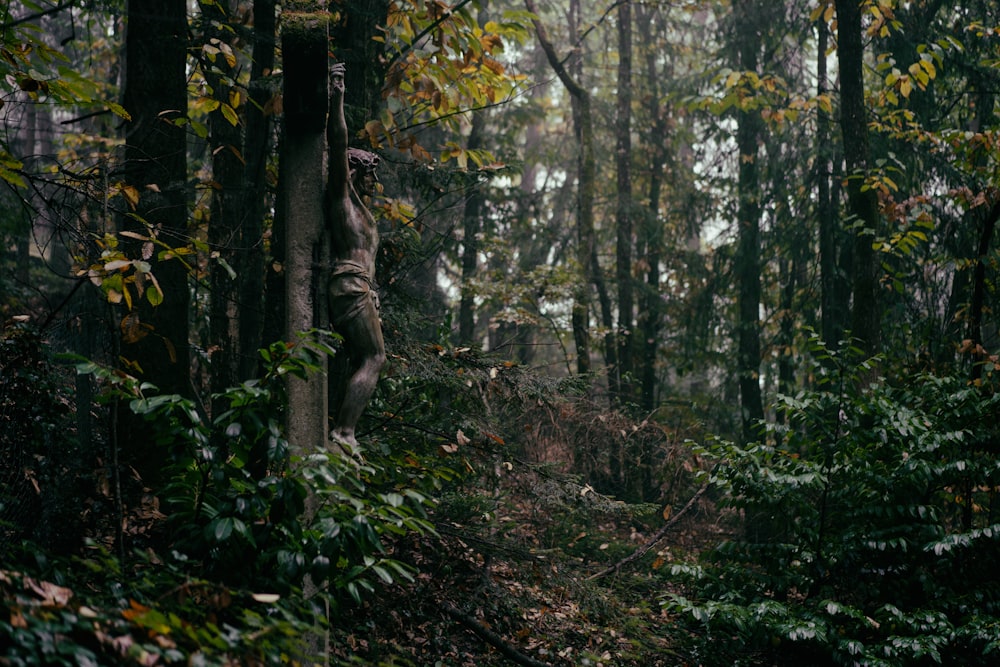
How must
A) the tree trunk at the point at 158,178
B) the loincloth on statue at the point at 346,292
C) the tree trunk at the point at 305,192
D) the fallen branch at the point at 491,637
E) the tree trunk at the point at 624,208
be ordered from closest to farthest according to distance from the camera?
the tree trunk at the point at 305,192
the loincloth on statue at the point at 346,292
the tree trunk at the point at 158,178
the fallen branch at the point at 491,637
the tree trunk at the point at 624,208

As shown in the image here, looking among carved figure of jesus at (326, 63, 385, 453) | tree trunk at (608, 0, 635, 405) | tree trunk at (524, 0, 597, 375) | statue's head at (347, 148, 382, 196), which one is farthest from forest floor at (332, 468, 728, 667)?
tree trunk at (608, 0, 635, 405)

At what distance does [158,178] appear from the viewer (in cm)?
613

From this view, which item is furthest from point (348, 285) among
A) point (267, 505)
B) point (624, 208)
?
point (624, 208)

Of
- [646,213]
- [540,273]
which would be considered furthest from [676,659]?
[646,213]

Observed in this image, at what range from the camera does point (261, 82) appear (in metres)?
6.61

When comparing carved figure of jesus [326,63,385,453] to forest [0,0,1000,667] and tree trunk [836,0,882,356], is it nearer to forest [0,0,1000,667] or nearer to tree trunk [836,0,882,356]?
forest [0,0,1000,667]

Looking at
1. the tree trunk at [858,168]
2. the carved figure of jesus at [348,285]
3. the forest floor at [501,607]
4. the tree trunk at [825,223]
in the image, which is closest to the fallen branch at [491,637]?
the forest floor at [501,607]

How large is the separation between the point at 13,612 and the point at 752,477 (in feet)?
20.6

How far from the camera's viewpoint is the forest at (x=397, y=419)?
140 inches

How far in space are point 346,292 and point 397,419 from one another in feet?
9.42

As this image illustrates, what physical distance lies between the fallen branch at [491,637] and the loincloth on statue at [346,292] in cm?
364

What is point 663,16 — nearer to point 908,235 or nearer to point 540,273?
point 540,273

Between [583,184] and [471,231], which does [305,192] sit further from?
[471,231]

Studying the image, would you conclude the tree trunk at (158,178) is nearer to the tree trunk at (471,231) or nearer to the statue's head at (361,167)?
the statue's head at (361,167)
